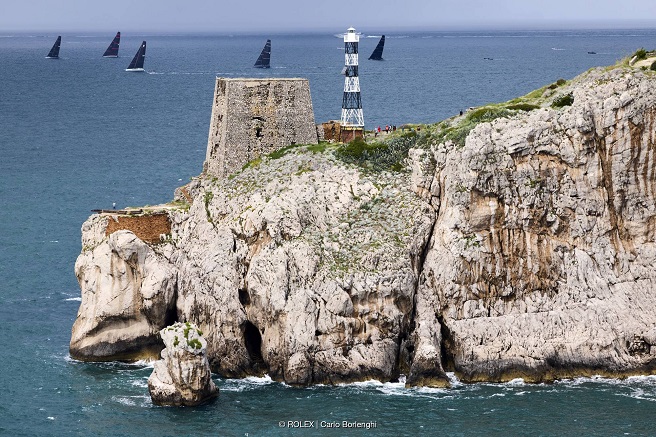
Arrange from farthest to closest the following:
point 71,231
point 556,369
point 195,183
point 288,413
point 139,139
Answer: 1. point 139,139
2. point 71,231
3. point 195,183
4. point 556,369
5. point 288,413

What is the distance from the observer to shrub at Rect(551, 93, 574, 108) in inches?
3051

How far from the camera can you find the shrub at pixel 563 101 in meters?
77.5

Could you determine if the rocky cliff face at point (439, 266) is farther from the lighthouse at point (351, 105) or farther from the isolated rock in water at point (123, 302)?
the lighthouse at point (351, 105)

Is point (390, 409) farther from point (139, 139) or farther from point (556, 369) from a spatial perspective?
point (139, 139)

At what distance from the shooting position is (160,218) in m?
80.2

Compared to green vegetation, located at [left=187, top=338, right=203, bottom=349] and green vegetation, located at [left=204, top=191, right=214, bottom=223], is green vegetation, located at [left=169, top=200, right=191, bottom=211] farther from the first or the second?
green vegetation, located at [left=187, top=338, right=203, bottom=349]

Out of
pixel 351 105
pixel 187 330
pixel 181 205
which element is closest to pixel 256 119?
pixel 351 105

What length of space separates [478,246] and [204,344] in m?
16.8

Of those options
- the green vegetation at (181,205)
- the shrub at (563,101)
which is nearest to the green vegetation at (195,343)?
the green vegetation at (181,205)

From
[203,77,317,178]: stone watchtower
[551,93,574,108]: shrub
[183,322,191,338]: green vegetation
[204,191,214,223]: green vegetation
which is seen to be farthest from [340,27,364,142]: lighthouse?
[183,322,191,338]: green vegetation

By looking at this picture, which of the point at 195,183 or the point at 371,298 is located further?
the point at 195,183

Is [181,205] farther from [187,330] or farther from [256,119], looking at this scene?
[187,330]

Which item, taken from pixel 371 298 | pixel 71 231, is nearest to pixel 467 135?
pixel 371 298

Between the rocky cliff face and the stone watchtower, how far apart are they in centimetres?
543
